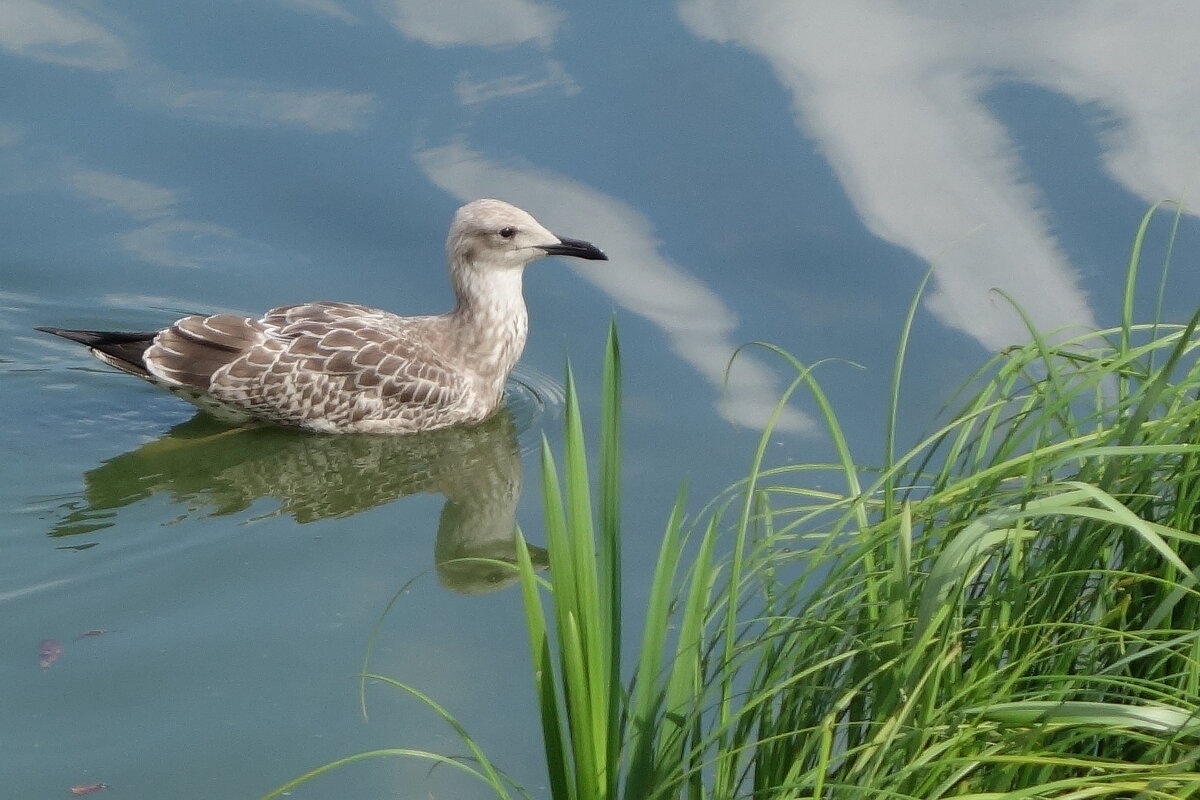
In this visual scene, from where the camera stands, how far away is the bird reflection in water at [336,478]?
566 cm

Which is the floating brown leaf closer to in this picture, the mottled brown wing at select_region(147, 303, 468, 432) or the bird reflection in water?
the bird reflection in water

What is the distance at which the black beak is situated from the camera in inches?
257

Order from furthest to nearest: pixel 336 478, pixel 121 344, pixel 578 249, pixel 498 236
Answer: pixel 498 236 → pixel 578 249 → pixel 121 344 → pixel 336 478

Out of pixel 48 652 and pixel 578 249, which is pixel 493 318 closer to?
pixel 578 249

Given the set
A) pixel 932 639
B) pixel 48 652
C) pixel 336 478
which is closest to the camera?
pixel 932 639

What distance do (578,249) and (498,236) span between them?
1.32 ft

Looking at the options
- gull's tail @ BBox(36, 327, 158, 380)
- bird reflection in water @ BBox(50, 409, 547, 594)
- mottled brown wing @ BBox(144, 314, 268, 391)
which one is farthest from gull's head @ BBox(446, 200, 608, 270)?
gull's tail @ BBox(36, 327, 158, 380)

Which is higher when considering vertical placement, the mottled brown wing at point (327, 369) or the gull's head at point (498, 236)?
the gull's head at point (498, 236)

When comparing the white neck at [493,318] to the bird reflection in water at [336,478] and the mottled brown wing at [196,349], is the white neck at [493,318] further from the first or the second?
the mottled brown wing at [196,349]

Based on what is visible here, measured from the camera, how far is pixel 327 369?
21.7 ft

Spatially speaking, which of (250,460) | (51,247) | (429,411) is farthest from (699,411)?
(51,247)

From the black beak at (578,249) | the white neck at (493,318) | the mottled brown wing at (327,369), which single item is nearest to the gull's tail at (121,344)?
the mottled brown wing at (327,369)

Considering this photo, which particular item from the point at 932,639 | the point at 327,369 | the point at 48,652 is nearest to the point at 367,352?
the point at 327,369

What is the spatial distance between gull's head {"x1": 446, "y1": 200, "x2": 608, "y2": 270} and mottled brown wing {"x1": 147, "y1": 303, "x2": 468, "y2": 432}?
485mm
